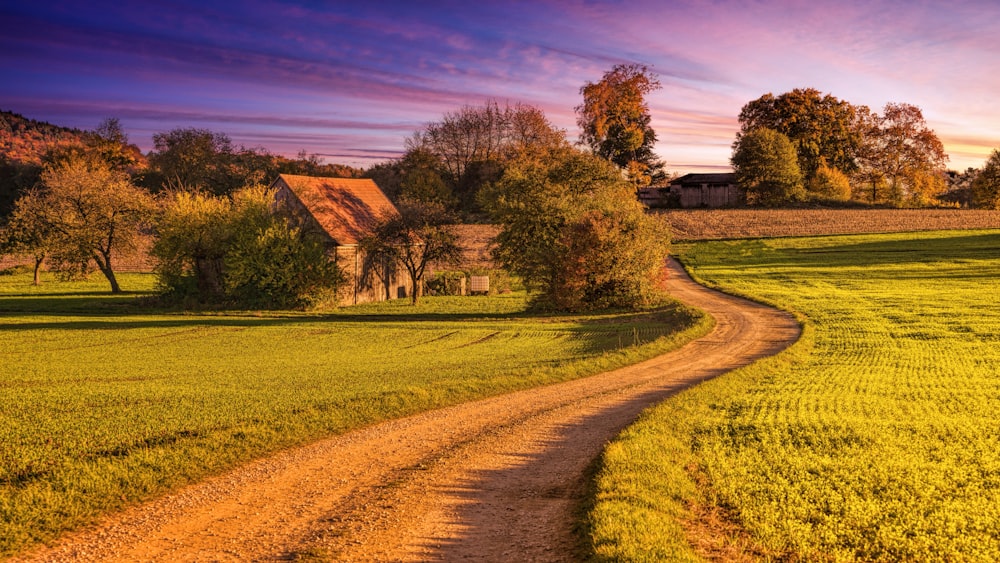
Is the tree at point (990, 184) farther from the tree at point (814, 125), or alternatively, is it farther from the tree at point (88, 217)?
the tree at point (88, 217)

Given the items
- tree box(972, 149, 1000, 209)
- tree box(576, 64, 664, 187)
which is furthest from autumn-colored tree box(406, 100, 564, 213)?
tree box(972, 149, 1000, 209)

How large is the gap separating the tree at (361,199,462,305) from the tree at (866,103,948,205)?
91.8 meters

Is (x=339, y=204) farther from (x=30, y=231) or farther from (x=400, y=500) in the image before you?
(x=400, y=500)

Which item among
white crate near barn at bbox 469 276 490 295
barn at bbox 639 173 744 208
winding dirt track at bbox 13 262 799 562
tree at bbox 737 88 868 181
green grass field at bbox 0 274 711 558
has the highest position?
tree at bbox 737 88 868 181

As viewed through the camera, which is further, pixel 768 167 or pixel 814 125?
pixel 814 125

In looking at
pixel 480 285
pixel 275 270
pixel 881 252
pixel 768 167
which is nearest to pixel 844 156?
pixel 768 167

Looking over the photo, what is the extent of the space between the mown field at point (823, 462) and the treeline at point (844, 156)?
266ft

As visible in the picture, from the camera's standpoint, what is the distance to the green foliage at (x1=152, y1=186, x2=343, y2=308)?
4631 centimetres

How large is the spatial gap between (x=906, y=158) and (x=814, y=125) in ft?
52.7

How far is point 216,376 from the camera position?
2166cm

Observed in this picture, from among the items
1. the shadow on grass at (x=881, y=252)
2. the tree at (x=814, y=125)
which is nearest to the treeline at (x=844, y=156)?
the tree at (x=814, y=125)

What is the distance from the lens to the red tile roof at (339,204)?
5119 centimetres

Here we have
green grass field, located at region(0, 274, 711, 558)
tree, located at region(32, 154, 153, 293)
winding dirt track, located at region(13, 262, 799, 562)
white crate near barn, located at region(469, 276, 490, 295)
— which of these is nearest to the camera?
winding dirt track, located at region(13, 262, 799, 562)

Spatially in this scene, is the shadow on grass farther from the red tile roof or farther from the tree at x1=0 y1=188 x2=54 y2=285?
the tree at x1=0 y1=188 x2=54 y2=285
